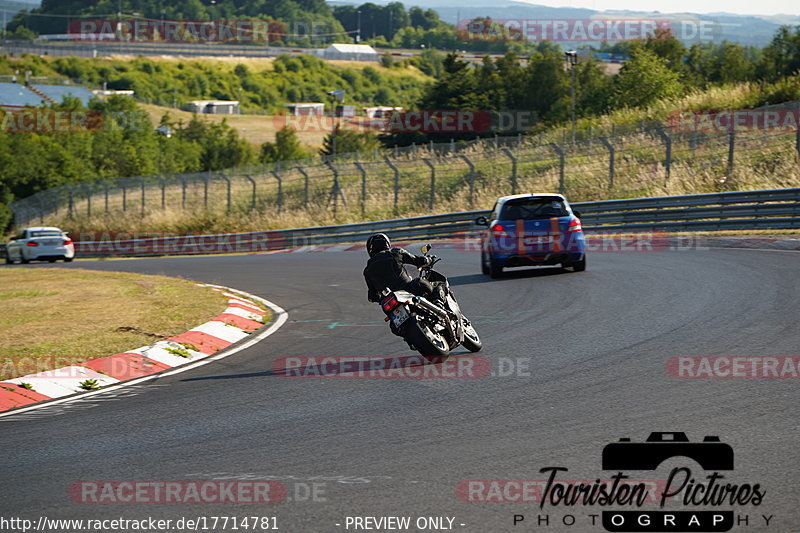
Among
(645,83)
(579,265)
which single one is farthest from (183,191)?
(579,265)

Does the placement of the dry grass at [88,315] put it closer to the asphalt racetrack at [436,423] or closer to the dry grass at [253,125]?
the asphalt racetrack at [436,423]

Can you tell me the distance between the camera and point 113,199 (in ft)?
160

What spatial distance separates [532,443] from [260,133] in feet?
433

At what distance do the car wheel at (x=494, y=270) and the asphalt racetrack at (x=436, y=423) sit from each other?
4478 mm

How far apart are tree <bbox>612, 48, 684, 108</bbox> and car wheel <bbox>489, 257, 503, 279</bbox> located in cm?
3815

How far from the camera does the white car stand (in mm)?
33344

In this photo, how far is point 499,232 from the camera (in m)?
17.0

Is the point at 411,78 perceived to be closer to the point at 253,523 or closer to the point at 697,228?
the point at 697,228

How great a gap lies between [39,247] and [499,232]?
21.9m

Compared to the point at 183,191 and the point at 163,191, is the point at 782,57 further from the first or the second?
the point at 163,191

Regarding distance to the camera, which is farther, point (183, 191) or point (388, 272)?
point (183, 191)

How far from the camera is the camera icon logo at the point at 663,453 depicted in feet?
18.2

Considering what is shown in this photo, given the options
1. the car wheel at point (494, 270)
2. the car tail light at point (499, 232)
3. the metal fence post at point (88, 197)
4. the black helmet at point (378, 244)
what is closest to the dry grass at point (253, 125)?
the metal fence post at point (88, 197)

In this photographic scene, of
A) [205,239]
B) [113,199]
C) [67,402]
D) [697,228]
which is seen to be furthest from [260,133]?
[67,402]
